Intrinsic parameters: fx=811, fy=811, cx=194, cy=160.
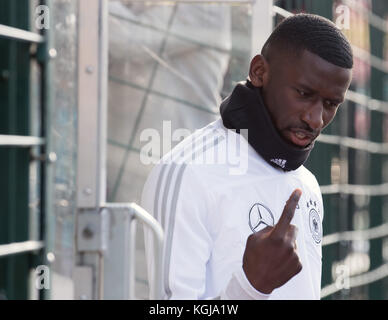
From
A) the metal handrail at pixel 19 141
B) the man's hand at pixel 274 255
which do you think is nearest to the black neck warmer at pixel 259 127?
the man's hand at pixel 274 255

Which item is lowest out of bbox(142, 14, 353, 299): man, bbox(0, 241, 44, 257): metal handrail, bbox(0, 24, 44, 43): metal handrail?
bbox(0, 241, 44, 257): metal handrail

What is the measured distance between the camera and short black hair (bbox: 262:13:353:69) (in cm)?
222

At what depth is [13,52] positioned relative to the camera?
306cm

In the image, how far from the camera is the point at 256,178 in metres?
2.25

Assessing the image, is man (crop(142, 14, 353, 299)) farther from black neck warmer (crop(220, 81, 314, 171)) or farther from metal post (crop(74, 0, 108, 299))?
metal post (crop(74, 0, 108, 299))

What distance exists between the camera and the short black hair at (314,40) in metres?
2.22

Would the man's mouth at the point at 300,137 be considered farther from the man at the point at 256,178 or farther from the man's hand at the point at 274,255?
the man's hand at the point at 274,255

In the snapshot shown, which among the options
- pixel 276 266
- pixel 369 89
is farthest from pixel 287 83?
pixel 369 89

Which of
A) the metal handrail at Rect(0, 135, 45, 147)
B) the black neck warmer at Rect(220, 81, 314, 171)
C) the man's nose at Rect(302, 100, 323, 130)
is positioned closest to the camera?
the man's nose at Rect(302, 100, 323, 130)

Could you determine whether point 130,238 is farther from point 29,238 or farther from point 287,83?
point 29,238

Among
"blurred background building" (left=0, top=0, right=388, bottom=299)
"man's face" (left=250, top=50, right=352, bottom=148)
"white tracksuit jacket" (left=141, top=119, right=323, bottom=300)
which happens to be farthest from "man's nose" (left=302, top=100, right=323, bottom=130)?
"blurred background building" (left=0, top=0, right=388, bottom=299)

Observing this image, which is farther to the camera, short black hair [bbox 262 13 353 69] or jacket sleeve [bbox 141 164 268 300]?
short black hair [bbox 262 13 353 69]

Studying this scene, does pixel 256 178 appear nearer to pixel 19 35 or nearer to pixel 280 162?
pixel 280 162

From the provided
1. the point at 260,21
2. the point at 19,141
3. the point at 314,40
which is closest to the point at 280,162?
the point at 314,40
